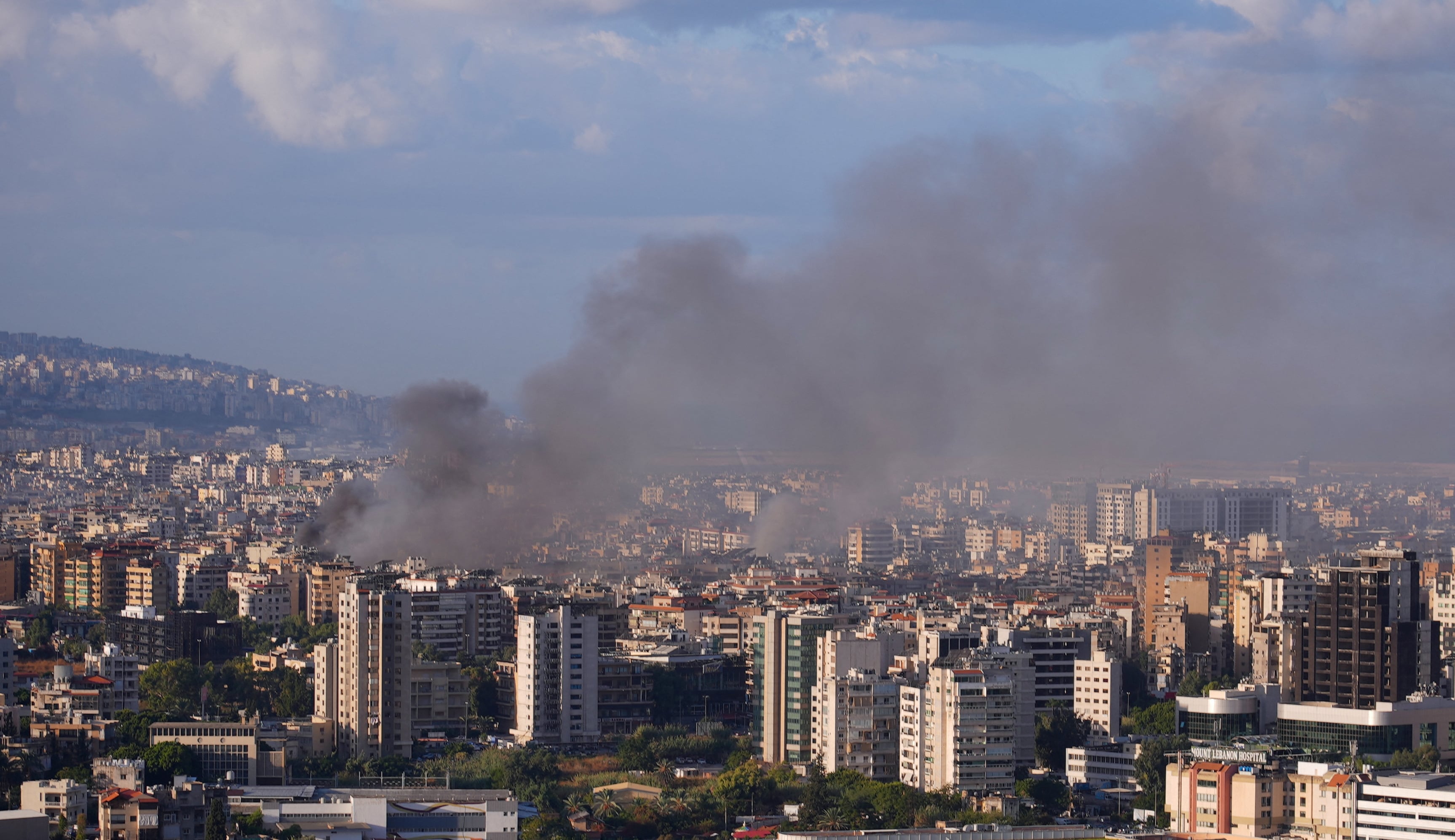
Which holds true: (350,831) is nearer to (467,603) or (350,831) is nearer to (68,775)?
(68,775)

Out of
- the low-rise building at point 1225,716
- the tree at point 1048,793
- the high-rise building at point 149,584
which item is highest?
the high-rise building at point 149,584

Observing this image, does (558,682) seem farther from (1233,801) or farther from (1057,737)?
(1233,801)

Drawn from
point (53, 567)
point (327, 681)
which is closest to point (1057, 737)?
point (327, 681)

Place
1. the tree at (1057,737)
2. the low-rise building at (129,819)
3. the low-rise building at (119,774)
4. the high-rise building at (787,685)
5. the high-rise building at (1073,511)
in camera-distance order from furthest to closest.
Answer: the high-rise building at (1073,511) → the high-rise building at (787,685) → the tree at (1057,737) → the low-rise building at (119,774) → the low-rise building at (129,819)

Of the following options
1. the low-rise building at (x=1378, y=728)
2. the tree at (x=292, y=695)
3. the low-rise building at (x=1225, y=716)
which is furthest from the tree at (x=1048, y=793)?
the tree at (x=292, y=695)

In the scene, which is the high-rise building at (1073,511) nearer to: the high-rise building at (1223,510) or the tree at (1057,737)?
the high-rise building at (1223,510)

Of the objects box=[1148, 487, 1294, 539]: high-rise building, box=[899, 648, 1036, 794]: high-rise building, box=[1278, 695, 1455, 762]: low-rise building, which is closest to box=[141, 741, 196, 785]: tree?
box=[899, 648, 1036, 794]: high-rise building

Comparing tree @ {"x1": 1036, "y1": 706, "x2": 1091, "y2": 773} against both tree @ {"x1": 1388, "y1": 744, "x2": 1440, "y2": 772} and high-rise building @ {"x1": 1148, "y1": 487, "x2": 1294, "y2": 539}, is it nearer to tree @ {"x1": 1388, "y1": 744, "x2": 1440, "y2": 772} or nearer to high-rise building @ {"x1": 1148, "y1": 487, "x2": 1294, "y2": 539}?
tree @ {"x1": 1388, "y1": 744, "x2": 1440, "y2": 772}
